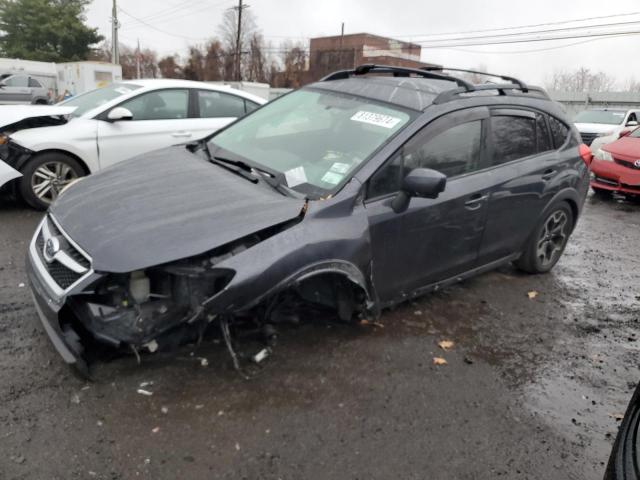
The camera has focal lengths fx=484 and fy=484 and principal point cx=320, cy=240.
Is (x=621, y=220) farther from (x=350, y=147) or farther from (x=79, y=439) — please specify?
(x=79, y=439)

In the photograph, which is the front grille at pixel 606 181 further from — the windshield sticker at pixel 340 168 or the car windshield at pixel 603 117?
the windshield sticker at pixel 340 168

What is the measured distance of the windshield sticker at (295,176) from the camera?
3.07m

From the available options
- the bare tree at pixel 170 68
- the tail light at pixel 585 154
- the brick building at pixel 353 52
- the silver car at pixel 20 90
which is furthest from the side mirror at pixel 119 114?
the brick building at pixel 353 52

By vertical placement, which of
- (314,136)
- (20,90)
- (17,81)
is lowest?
(20,90)

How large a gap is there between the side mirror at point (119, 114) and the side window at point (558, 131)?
4.52m

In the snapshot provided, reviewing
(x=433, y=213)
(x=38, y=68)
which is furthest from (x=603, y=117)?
(x=38, y=68)

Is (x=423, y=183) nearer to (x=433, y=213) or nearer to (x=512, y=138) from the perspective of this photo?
(x=433, y=213)

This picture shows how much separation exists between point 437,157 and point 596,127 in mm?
13817

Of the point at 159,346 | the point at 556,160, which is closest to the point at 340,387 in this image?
the point at 159,346

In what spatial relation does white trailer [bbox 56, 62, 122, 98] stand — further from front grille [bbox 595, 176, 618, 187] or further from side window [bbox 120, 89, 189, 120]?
front grille [bbox 595, 176, 618, 187]

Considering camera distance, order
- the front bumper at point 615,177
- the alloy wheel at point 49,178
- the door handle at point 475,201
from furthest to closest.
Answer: the front bumper at point 615,177, the alloy wheel at point 49,178, the door handle at point 475,201

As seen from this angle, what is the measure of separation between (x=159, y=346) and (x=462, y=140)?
2.49 metres

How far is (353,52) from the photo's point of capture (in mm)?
57344

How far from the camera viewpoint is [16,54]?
43219mm
